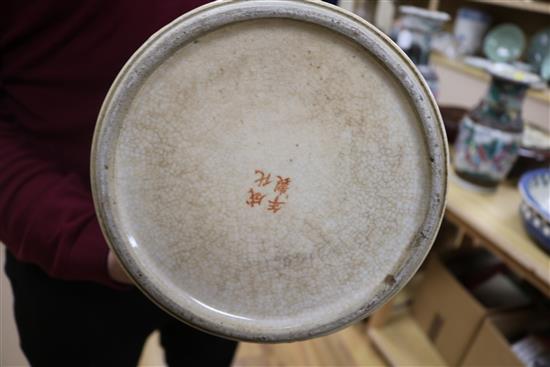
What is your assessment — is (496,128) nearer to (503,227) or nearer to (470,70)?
(503,227)

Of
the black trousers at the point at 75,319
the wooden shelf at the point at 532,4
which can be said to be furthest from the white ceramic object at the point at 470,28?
the black trousers at the point at 75,319

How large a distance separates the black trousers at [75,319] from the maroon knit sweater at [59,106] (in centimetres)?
9

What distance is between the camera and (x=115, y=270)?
1.77 feet

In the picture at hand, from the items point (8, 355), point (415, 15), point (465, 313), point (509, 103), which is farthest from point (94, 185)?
point (465, 313)

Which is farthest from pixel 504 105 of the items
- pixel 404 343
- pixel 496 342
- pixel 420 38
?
pixel 404 343

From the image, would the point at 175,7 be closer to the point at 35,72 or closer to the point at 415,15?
the point at 35,72

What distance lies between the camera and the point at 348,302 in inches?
18.2

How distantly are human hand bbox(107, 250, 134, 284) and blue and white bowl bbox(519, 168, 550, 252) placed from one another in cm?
87

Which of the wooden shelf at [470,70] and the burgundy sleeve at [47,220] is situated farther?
the wooden shelf at [470,70]

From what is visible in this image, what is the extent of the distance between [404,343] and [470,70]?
4.85 feet

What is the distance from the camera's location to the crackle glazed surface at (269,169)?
1.31 feet

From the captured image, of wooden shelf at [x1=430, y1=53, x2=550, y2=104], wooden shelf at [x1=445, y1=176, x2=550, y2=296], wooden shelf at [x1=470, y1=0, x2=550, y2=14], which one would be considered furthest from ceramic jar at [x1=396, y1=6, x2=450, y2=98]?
wooden shelf at [x1=470, y1=0, x2=550, y2=14]

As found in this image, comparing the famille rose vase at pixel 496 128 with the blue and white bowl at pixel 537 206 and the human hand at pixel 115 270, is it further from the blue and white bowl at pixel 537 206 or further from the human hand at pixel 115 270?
the human hand at pixel 115 270

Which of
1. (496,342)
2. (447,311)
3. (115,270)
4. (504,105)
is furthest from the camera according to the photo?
(447,311)
